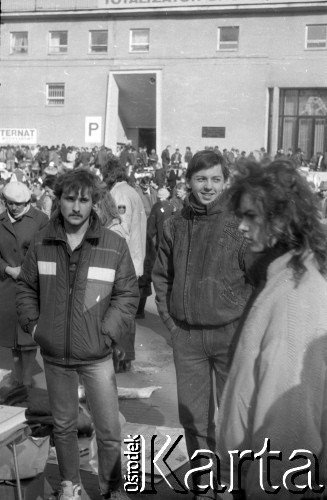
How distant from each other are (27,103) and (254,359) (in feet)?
139

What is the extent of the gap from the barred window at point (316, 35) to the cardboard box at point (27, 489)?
37190 millimetres

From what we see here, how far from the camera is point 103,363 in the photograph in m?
4.33

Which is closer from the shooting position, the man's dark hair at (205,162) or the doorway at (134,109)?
the man's dark hair at (205,162)

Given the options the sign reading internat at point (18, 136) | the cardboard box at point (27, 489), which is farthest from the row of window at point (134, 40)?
the cardboard box at point (27, 489)

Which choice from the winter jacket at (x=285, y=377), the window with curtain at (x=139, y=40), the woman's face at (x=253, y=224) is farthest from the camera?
the window with curtain at (x=139, y=40)

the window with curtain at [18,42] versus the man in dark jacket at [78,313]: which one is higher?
the window with curtain at [18,42]

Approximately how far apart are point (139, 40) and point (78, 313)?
127ft

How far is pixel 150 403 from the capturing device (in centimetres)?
643

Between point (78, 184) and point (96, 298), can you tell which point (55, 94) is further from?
point (96, 298)

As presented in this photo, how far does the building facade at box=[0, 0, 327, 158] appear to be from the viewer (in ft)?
127

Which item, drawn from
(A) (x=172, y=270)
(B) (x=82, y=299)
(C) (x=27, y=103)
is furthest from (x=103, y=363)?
(C) (x=27, y=103)

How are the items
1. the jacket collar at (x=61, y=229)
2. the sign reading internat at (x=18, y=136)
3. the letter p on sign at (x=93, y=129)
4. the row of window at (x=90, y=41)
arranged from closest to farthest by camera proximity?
1. the jacket collar at (x=61, y=229)
2. the row of window at (x=90, y=41)
3. the letter p on sign at (x=93, y=129)
4. the sign reading internat at (x=18, y=136)

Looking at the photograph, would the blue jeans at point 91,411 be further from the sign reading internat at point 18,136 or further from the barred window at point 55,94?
the sign reading internat at point 18,136

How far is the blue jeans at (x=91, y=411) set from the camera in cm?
430
